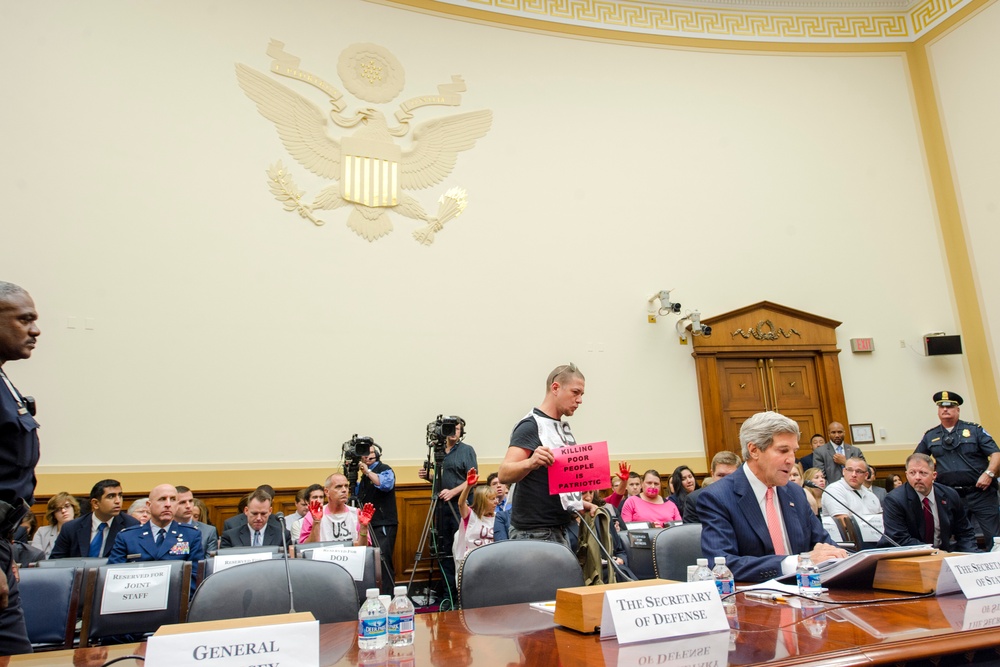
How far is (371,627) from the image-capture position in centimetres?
145

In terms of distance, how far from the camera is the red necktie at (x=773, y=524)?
221 cm

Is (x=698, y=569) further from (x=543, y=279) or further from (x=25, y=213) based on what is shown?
(x=25, y=213)

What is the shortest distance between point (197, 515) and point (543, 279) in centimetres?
390

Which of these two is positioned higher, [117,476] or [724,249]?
[724,249]

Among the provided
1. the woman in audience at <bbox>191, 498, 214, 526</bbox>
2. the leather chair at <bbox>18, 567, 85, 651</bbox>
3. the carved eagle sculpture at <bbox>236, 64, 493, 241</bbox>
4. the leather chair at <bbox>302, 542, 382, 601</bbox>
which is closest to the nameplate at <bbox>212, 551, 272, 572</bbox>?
the leather chair at <bbox>302, 542, 382, 601</bbox>

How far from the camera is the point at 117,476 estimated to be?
5.55 m

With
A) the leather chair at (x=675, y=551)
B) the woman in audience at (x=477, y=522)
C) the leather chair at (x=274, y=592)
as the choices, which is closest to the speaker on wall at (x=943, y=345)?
the woman in audience at (x=477, y=522)

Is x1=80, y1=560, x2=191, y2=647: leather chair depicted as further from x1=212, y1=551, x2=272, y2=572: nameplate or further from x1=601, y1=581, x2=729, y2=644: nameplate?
x1=601, y1=581, x2=729, y2=644: nameplate

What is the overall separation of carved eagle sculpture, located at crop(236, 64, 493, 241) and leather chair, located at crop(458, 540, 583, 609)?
4.95 m

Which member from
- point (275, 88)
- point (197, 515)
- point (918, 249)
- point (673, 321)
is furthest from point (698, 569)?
point (918, 249)

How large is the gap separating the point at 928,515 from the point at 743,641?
11.0ft

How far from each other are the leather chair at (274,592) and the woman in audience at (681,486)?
4.29 metres

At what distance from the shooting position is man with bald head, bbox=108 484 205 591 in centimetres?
355

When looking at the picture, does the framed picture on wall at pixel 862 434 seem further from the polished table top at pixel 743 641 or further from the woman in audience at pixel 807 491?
the polished table top at pixel 743 641
